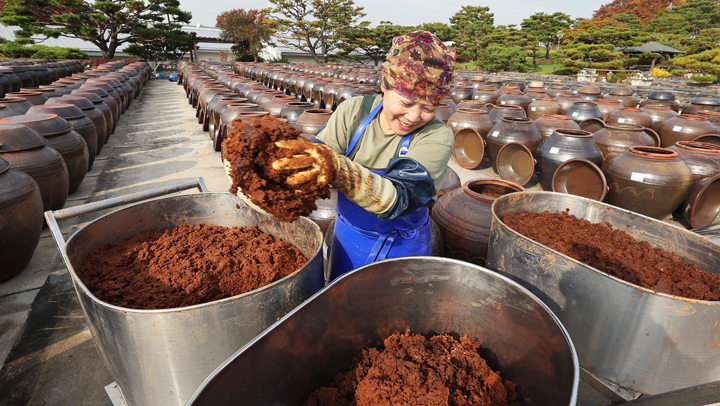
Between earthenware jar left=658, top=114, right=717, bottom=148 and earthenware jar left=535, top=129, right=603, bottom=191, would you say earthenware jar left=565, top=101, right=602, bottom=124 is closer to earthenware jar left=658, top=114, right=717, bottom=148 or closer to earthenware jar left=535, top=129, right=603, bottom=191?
earthenware jar left=658, top=114, right=717, bottom=148

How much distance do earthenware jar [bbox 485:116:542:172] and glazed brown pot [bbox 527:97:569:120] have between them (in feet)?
8.71

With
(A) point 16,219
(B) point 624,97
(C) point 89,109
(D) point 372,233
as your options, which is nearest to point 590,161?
(D) point 372,233

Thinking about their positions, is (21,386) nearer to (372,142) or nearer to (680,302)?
(372,142)

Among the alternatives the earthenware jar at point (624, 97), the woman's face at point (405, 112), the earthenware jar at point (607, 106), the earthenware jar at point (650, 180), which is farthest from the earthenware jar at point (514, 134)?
the earthenware jar at point (624, 97)

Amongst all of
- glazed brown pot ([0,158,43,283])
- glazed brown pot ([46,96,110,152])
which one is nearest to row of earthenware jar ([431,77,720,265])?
glazed brown pot ([0,158,43,283])

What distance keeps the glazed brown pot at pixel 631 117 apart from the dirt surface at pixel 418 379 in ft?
27.1

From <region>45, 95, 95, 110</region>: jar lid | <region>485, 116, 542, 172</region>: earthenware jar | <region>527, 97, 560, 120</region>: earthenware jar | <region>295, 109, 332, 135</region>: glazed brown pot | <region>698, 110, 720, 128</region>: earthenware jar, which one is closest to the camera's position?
<region>295, 109, 332, 135</region>: glazed brown pot

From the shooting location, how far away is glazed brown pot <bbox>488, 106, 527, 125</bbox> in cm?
764

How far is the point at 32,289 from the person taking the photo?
344 cm

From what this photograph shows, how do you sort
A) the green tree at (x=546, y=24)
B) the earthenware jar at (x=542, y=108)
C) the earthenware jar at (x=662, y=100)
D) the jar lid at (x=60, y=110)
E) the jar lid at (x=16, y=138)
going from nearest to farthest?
the jar lid at (x=16, y=138) < the jar lid at (x=60, y=110) < the earthenware jar at (x=542, y=108) < the earthenware jar at (x=662, y=100) < the green tree at (x=546, y=24)

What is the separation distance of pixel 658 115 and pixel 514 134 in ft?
13.3

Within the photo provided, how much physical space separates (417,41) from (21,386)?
10.8 feet

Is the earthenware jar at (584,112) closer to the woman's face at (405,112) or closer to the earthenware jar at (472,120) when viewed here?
the earthenware jar at (472,120)

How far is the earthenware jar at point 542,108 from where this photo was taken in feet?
29.4
